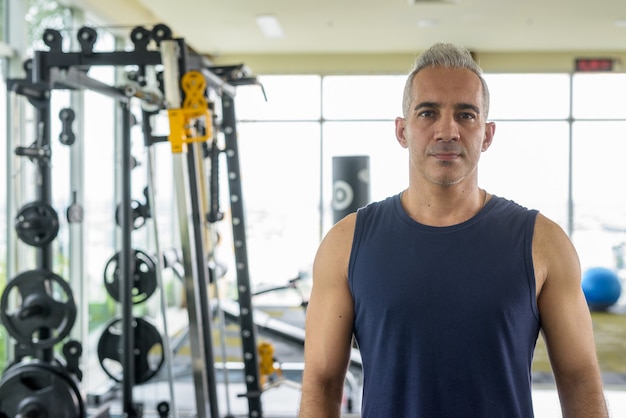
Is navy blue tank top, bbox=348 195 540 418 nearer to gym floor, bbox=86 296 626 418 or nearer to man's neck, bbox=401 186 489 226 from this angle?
man's neck, bbox=401 186 489 226

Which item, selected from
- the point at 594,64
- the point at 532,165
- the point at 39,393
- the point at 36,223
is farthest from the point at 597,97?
the point at 39,393

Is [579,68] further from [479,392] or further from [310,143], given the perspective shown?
[479,392]

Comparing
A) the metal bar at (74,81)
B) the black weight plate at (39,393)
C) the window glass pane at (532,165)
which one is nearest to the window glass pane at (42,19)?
the metal bar at (74,81)

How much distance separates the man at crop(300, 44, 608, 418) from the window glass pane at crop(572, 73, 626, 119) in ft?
22.0

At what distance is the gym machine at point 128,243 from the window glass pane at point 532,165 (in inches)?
186

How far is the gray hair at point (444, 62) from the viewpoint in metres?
1.17

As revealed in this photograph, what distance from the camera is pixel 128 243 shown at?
2.93 meters

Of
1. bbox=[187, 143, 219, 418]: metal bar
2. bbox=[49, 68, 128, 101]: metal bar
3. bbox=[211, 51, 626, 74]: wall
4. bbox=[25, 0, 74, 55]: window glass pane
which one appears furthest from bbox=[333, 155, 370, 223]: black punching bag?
bbox=[211, 51, 626, 74]: wall

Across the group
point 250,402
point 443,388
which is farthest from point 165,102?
point 443,388

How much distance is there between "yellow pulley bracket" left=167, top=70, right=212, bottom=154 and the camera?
8.83ft

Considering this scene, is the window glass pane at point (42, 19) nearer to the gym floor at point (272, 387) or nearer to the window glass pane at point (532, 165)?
the gym floor at point (272, 387)

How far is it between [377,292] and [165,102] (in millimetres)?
1842

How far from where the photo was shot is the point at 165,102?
273 cm

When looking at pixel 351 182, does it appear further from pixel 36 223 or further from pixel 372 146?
pixel 372 146
